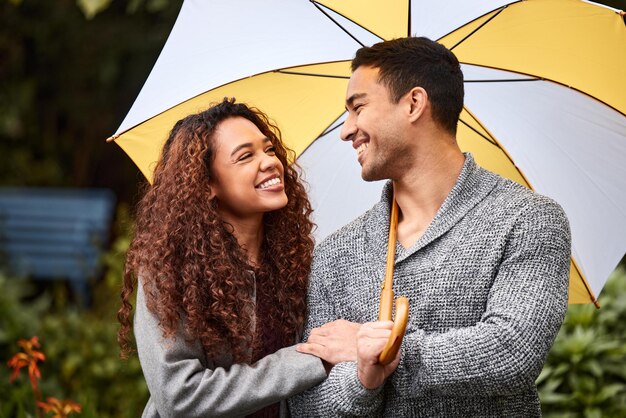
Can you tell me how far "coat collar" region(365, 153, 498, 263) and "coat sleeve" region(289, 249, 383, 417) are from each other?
0.19 metres

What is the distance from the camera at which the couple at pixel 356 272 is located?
3.01m

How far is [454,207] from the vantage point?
10.6ft

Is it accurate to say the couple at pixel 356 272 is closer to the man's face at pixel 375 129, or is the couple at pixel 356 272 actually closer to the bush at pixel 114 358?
the man's face at pixel 375 129

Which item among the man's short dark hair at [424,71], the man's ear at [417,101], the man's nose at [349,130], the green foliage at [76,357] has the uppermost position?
the man's short dark hair at [424,71]

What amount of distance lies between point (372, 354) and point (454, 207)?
529 mm

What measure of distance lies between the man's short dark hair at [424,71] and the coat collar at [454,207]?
16 cm

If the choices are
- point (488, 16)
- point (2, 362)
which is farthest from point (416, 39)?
point (2, 362)

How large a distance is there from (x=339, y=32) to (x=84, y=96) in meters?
5.93

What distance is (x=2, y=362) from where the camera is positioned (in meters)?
6.25

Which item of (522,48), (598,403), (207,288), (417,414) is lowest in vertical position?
(598,403)

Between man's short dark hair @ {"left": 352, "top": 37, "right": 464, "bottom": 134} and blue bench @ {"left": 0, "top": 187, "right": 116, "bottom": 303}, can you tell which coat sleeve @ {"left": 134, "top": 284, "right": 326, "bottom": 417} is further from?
blue bench @ {"left": 0, "top": 187, "right": 116, "bottom": 303}

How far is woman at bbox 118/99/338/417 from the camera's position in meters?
3.27

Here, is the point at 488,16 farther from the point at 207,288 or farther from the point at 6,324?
the point at 6,324

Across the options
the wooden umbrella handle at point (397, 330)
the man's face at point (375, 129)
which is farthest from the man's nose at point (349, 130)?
the wooden umbrella handle at point (397, 330)
